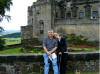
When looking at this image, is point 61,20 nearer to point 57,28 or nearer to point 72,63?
point 57,28

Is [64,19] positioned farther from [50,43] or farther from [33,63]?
[50,43]

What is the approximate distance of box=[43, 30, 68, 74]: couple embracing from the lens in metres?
7.33

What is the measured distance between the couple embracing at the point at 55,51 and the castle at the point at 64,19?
26213mm

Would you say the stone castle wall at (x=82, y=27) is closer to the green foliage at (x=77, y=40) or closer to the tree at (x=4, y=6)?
the green foliage at (x=77, y=40)

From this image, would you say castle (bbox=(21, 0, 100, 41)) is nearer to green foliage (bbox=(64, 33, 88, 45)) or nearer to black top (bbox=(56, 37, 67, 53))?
green foliage (bbox=(64, 33, 88, 45))

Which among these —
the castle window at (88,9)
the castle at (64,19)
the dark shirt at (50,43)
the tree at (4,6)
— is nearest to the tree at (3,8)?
the tree at (4,6)

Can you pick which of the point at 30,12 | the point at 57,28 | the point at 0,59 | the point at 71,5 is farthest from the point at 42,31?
the point at 0,59

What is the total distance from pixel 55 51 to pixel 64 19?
28.4 m

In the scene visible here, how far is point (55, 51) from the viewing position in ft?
24.3

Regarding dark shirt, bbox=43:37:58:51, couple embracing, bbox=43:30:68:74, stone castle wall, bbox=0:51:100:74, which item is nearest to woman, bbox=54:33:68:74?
couple embracing, bbox=43:30:68:74

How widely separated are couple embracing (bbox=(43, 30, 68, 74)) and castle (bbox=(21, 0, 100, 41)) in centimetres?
2621

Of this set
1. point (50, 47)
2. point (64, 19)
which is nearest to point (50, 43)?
point (50, 47)

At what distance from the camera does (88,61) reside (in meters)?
8.55

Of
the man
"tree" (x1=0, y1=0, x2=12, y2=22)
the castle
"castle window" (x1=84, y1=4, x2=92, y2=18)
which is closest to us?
the man
